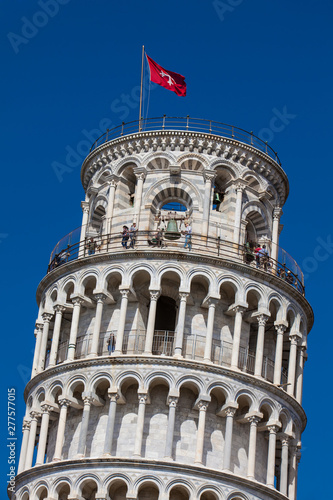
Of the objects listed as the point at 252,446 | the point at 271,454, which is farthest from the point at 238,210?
the point at 271,454

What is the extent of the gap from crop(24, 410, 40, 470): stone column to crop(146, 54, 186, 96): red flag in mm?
19611

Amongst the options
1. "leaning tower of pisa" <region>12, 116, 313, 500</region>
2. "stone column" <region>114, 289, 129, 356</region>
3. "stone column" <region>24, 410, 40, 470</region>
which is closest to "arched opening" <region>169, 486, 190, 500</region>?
"leaning tower of pisa" <region>12, 116, 313, 500</region>

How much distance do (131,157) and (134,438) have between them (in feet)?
53.5

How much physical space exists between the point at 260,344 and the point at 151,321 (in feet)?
18.6

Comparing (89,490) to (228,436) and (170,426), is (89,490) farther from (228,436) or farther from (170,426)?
(228,436)

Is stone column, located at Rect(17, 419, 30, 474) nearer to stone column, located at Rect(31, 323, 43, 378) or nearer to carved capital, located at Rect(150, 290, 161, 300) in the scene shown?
stone column, located at Rect(31, 323, 43, 378)

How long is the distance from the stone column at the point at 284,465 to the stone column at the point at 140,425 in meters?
7.67

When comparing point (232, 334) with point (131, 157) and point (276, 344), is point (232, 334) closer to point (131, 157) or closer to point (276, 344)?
point (276, 344)

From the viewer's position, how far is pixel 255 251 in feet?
203

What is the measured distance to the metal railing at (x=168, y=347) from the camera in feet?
191

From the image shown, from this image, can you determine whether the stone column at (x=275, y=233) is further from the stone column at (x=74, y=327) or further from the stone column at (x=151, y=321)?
the stone column at (x=74, y=327)

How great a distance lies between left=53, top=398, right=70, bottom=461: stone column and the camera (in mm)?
56531

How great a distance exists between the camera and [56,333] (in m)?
59.9

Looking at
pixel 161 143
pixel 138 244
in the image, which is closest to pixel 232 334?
pixel 138 244
